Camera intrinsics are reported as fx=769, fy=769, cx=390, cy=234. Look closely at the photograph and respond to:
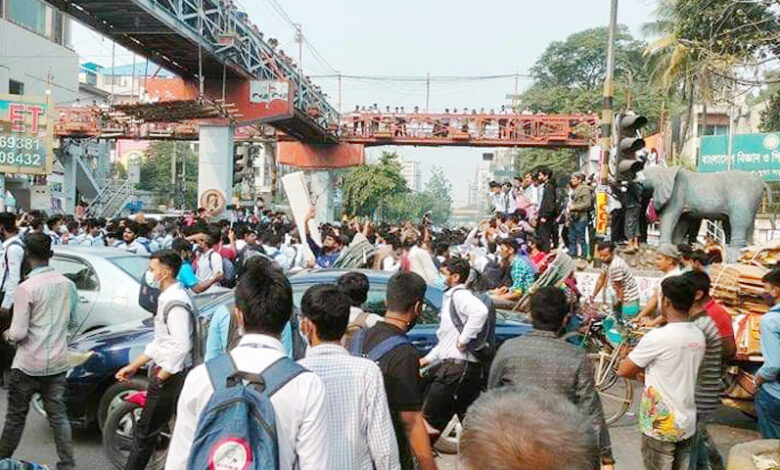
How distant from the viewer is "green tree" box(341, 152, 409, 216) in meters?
50.0

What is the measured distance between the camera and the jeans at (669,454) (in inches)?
160

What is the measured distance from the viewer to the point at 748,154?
81.1 ft

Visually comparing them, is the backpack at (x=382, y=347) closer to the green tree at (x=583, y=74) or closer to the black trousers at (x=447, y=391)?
the black trousers at (x=447, y=391)

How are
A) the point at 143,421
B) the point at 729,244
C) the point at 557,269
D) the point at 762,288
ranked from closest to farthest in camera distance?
1. the point at 143,421
2. the point at 762,288
3. the point at 557,269
4. the point at 729,244

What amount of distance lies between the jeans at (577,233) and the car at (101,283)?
22.3ft

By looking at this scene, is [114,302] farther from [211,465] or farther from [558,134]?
[558,134]

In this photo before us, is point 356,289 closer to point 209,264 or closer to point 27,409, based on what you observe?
point 27,409

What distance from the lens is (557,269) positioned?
9.14 meters

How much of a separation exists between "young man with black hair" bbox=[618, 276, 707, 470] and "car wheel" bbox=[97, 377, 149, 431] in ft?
12.2

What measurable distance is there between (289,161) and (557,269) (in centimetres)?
2704

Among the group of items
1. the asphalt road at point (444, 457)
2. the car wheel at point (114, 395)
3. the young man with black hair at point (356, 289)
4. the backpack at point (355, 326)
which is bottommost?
the asphalt road at point (444, 457)

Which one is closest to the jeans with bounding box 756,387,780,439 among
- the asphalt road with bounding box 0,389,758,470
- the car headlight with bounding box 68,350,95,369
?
the asphalt road with bounding box 0,389,758,470

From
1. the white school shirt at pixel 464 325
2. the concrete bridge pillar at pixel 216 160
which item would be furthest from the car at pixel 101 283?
the concrete bridge pillar at pixel 216 160

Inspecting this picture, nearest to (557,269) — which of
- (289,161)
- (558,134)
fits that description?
(558,134)
